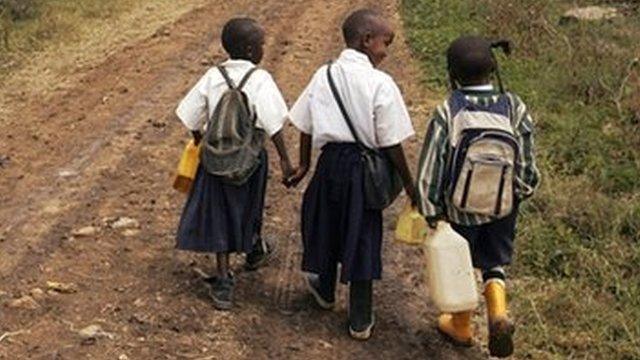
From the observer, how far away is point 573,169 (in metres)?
6.48

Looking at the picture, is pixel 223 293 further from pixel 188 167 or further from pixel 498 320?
pixel 498 320

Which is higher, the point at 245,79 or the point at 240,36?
the point at 240,36

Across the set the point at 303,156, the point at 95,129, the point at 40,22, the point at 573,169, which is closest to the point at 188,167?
the point at 303,156

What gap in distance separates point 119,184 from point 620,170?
3179mm

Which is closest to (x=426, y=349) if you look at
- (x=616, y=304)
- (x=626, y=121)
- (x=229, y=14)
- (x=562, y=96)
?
(x=616, y=304)

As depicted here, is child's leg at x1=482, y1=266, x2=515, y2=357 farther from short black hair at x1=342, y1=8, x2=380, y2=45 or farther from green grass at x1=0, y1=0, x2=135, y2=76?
green grass at x1=0, y1=0, x2=135, y2=76

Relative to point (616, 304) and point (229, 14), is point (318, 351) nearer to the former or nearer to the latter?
point (616, 304)

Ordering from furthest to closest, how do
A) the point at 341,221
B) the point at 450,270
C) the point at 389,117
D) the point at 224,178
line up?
the point at 224,178
the point at 341,221
the point at 389,117
the point at 450,270

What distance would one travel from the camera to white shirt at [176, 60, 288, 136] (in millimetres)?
4523

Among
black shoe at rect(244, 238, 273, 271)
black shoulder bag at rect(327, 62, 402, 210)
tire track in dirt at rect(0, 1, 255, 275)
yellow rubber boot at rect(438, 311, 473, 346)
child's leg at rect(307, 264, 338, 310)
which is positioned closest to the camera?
black shoulder bag at rect(327, 62, 402, 210)

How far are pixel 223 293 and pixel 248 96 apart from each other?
0.94 m

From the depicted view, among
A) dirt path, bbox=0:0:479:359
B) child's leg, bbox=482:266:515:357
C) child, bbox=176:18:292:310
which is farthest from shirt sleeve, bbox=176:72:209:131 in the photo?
child's leg, bbox=482:266:515:357

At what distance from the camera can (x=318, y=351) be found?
174 inches

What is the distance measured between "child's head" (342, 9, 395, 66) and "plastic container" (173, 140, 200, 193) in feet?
2.98
